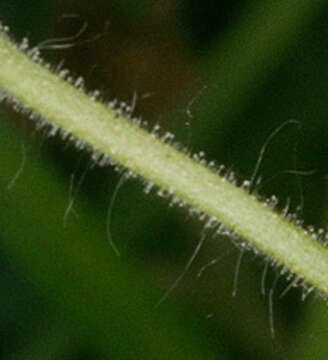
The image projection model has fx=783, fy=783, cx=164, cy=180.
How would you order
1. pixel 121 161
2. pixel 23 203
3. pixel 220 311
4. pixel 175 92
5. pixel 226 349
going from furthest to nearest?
1. pixel 175 92
2. pixel 220 311
3. pixel 226 349
4. pixel 23 203
5. pixel 121 161

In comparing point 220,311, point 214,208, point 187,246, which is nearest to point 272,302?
point 220,311

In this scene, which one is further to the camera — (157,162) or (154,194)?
(154,194)

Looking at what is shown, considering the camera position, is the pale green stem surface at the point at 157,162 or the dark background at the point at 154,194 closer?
the pale green stem surface at the point at 157,162

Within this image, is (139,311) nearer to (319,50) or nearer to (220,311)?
(220,311)
